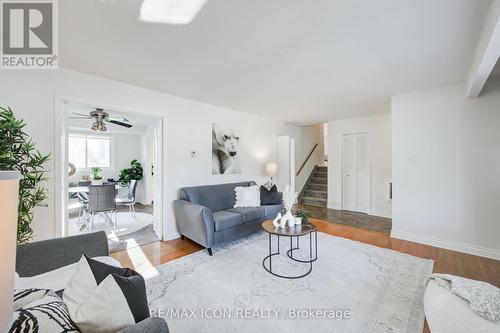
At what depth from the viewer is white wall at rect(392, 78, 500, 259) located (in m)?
2.85

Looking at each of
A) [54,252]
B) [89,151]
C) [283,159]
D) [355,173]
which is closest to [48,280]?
[54,252]

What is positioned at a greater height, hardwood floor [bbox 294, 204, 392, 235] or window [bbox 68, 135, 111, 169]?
window [bbox 68, 135, 111, 169]

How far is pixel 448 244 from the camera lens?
309 cm

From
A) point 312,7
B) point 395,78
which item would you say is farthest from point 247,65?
point 395,78

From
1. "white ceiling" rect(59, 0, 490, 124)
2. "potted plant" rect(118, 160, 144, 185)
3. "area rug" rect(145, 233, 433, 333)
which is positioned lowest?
"area rug" rect(145, 233, 433, 333)

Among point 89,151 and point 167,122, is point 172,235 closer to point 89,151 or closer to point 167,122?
point 167,122

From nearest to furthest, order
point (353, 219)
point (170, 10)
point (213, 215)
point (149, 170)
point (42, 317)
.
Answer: point (42, 317) < point (170, 10) < point (213, 215) < point (353, 219) < point (149, 170)

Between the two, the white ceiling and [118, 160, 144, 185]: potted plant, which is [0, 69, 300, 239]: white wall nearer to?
the white ceiling

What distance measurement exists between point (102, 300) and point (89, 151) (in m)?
7.02

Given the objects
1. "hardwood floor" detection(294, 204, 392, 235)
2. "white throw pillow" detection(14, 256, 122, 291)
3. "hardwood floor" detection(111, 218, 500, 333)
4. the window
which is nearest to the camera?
"white throw pillow" detection(14, 256, 122, 291)

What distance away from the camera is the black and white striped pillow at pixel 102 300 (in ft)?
2.68

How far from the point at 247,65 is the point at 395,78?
2.05 metres

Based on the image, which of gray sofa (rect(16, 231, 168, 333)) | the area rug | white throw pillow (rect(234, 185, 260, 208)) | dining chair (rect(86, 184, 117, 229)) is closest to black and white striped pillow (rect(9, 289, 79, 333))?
gray sofa (rect(16, 231, 168, 333))

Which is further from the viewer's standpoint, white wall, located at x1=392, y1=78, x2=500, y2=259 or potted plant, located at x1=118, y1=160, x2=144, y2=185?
potted plant, located at x1=118, y1=160, x2=144, y2=185
